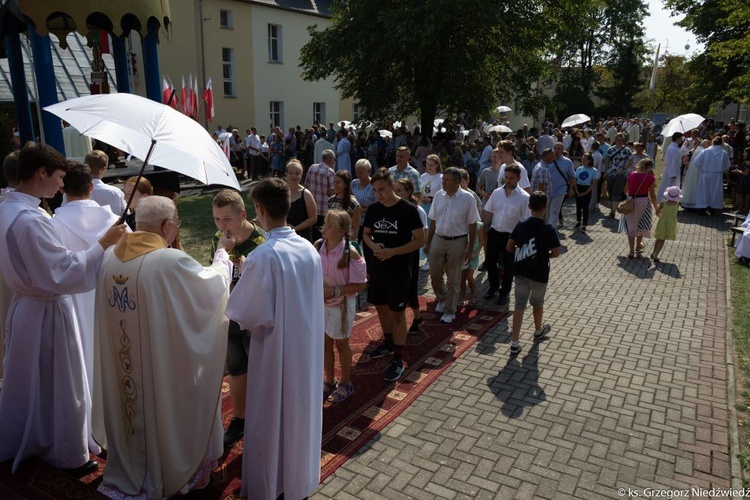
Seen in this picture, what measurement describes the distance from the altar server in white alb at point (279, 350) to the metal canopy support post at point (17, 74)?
841 cm

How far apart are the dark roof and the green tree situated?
1033 cm

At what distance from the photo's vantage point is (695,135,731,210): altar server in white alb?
47.3ft

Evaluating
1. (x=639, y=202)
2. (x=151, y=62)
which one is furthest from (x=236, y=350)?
(x=639, y=202)

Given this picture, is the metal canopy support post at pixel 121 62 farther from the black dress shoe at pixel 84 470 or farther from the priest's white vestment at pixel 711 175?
the priest's white vestment at pixel 711 175

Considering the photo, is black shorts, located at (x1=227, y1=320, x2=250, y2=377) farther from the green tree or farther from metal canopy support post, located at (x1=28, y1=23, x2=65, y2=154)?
the green tree

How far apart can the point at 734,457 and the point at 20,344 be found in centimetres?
546

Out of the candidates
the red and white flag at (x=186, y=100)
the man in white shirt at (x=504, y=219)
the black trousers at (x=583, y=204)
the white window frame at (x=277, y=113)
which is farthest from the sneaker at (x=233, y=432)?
the white window frame at (x=277, y=113)

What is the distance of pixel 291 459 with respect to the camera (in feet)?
11.4

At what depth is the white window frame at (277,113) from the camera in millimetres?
30094

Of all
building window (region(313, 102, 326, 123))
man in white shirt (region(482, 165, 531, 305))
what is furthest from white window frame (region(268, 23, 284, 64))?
man in white shirt (region(482, 165, 531, 305))

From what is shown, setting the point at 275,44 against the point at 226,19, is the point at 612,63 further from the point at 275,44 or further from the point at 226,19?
the point at 226,19

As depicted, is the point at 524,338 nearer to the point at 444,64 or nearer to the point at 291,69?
the point at 444,64

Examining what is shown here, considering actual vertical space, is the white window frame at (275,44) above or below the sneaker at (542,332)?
above

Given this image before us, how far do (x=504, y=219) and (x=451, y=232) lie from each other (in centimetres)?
104
